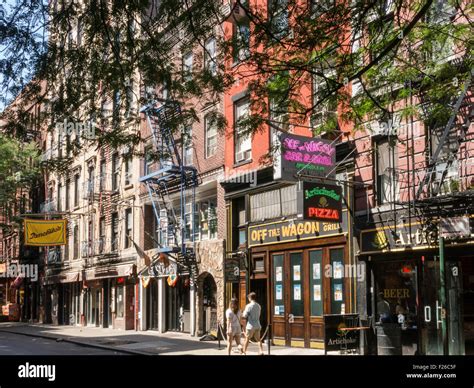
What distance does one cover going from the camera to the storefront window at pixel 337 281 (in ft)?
63.9

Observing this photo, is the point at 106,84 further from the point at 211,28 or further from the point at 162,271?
the point at 162,271

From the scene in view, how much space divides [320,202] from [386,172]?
199 cm

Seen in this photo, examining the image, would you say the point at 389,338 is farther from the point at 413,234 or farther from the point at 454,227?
the point at 454,227

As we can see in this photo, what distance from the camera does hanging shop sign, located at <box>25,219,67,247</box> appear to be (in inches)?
1394

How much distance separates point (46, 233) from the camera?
36.0 metres

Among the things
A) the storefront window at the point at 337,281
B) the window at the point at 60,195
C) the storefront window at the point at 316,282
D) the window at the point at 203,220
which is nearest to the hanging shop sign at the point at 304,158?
the storefront window at the point at 337,281

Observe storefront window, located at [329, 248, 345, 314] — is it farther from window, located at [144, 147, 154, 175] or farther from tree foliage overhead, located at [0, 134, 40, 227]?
tree foliage overhead, located at [0, 134, 40, 227]

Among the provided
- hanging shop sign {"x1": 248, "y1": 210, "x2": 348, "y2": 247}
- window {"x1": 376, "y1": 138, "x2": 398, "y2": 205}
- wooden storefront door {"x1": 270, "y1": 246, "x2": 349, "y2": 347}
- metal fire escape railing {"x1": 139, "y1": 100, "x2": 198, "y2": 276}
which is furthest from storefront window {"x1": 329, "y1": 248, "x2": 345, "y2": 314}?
metal fire escape railing {"x1": 139, "y1": 100, "x2": 198, "y2": 276}

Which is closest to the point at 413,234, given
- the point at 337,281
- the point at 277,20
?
the point at 337,281

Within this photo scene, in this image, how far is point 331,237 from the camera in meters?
20.1

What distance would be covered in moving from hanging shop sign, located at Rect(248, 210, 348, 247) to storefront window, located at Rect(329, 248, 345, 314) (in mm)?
668

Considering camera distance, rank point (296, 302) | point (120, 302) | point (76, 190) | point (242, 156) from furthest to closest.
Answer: point (76, 190) < point (120, 302) < point (242, 156) < point (296, 302)

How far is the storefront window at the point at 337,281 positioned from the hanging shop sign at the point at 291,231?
668 mm
